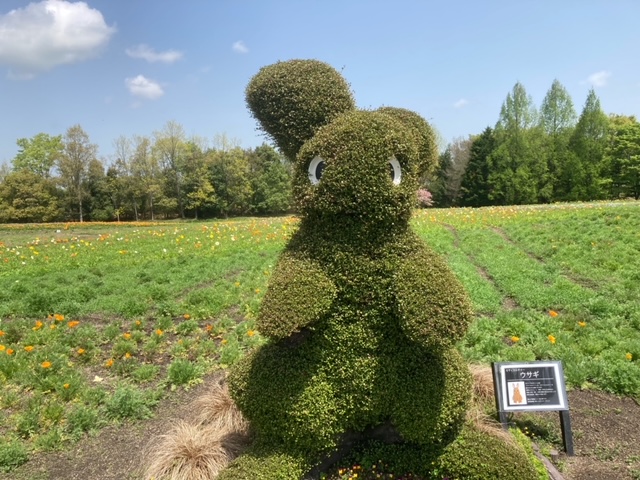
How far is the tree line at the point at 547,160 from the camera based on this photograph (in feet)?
136

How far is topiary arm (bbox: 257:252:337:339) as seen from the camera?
335 cm

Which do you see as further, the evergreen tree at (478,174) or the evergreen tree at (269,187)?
the evergreen tree at (478,174)

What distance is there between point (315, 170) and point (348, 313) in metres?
1.13

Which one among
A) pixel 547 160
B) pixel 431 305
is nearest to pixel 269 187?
pixel 547 160

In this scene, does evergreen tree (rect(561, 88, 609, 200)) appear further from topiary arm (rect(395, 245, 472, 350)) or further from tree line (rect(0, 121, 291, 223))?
topiary arm (rect(395, 245, 472, 350))

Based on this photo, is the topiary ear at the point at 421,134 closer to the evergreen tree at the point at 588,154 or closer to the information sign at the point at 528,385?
the information sign at the point at 528,385

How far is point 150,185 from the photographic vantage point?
4434 cm

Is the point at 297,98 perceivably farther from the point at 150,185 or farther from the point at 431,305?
the point at 150,185

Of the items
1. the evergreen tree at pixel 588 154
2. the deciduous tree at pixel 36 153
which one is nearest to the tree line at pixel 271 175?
the evergreen tree at pixel 588 154

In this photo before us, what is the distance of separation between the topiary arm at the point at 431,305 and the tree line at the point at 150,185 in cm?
3909

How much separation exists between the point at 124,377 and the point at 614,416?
231 inches

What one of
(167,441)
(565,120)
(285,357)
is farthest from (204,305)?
(565,120)

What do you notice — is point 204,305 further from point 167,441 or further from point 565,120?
point 565,120

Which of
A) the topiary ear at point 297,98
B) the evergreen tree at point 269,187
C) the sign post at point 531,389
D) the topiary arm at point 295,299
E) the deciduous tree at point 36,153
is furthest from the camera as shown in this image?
the deciduous tree at point 36,153
